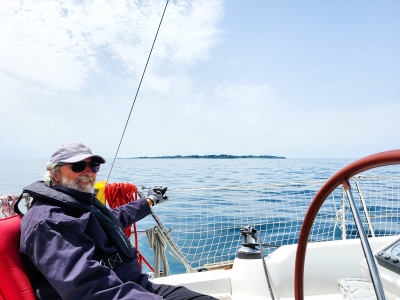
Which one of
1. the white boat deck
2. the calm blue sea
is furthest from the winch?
the calm blue sea

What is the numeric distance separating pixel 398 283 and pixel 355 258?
126 cm

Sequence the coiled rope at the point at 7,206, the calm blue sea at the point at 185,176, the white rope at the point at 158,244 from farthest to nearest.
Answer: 1. the calm blue sea at the point at 185,176
2. the white rope at the point at 158,244
3. the coiled rope at the point at 7,206

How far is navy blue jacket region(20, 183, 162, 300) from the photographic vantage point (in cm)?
110

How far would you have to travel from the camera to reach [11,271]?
1.16 meters

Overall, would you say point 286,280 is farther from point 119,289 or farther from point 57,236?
point 57,236

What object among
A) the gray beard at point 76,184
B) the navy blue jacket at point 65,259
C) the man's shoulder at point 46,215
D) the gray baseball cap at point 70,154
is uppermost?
the gray baseball cap at point 70,154

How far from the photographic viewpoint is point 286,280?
2070 mm

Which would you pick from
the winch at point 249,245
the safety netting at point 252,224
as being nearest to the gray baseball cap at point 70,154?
the safety netting at point 252,224

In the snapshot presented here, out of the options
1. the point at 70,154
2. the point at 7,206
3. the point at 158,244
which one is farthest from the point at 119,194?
the point at 70,154

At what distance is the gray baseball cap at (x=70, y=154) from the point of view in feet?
4.90

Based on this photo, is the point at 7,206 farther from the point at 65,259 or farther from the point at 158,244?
the point at 158,244

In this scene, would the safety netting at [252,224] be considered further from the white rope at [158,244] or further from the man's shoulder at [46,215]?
the man's shoulder at [46,215]

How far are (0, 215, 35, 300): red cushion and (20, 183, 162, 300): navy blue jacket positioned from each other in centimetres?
4

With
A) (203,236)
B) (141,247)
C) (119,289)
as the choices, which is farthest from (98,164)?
(203,236)
